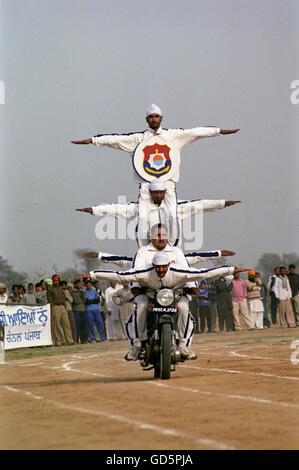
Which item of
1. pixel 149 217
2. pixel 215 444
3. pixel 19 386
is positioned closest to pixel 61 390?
pixel 19 386

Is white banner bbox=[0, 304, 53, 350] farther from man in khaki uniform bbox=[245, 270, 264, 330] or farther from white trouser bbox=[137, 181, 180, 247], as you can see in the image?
white trouser bbox=[137, 181, 180, 247]

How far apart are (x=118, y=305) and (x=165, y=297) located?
15.6 m

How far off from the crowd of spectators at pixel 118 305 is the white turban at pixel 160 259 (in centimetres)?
1298

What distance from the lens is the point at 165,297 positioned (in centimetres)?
1203

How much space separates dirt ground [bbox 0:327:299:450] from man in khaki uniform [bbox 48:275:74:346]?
28.7ft

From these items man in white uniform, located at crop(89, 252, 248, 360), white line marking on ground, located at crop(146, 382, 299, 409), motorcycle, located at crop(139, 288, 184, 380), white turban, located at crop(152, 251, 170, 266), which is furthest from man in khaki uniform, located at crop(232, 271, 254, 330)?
white line marking on ground, located at crop(146, 382, 299, 409)

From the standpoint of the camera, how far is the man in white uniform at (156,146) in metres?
14.4

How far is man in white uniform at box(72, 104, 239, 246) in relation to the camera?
14.4 metres

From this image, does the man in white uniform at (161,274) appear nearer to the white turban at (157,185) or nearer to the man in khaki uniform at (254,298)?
the white turban at (157,185)

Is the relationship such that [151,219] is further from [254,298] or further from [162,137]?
[254,298]

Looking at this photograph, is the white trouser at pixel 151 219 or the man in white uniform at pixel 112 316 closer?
the white trouser at pixel 151 219

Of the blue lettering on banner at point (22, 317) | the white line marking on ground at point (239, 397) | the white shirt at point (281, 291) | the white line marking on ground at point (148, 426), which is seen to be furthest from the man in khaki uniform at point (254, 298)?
the white line marking on ground at point (148, 426)

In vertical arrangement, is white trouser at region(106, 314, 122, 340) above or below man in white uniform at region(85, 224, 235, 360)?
below

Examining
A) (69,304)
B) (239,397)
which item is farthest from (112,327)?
(239,397)
